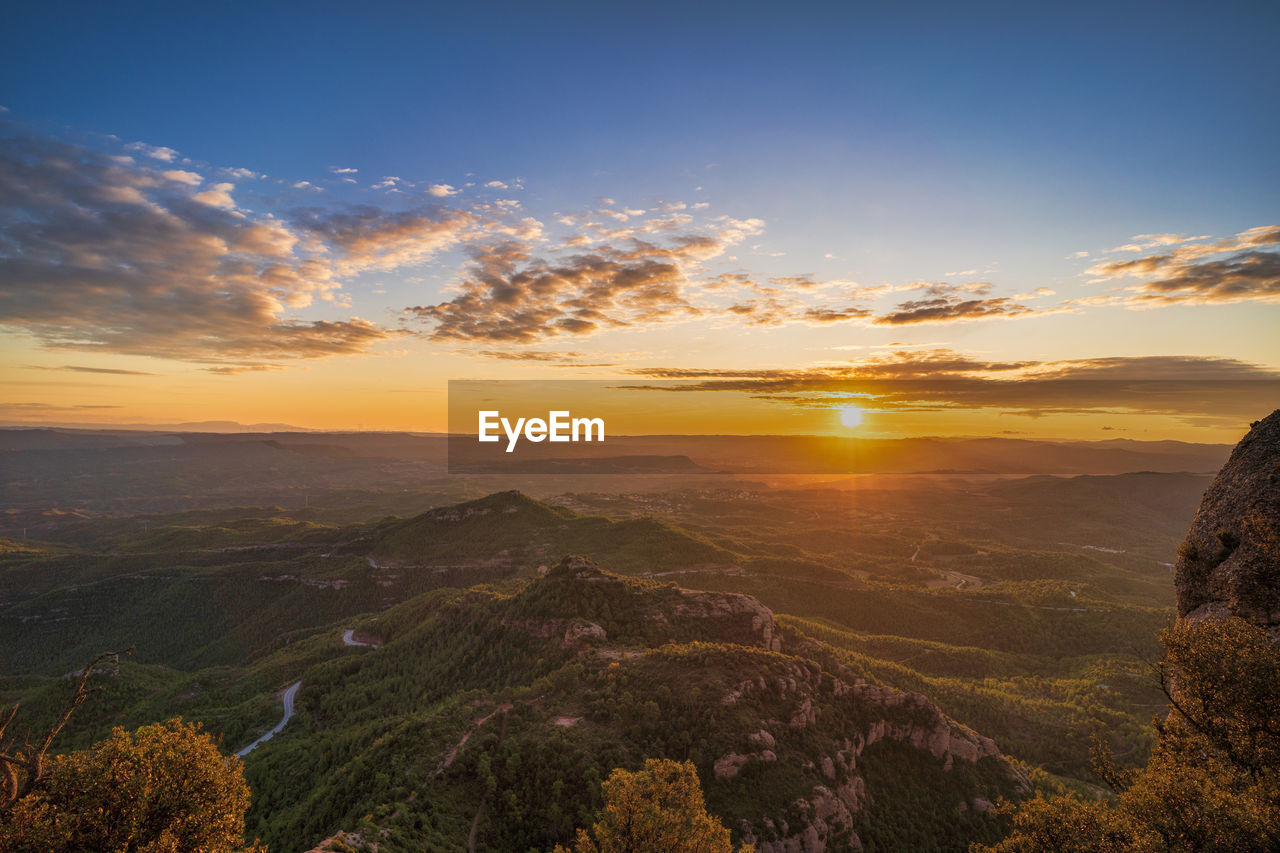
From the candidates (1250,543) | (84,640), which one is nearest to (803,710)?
→ (1250,543)

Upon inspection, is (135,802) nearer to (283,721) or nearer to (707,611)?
(707,611)

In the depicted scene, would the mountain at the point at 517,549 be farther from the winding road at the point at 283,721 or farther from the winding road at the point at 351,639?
the winding road at the point at 283,721

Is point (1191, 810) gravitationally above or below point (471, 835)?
above

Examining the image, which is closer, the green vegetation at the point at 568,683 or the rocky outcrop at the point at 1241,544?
the rocky outcrop at the point at 1241,544

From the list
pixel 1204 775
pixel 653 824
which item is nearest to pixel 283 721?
pixel 653 824

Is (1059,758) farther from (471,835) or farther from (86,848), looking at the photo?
(86,848)

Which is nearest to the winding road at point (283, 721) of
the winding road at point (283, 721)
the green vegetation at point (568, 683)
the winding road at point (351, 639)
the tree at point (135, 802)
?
the winding road at point (283, 721)

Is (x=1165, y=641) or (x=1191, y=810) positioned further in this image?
(x=1165, y=641)

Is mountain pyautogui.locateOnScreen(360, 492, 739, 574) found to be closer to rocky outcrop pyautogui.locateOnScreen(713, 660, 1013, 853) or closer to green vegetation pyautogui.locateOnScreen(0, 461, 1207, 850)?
green vegetation pyautogui.locateOnScreen(0, 461, 1207, 850)
